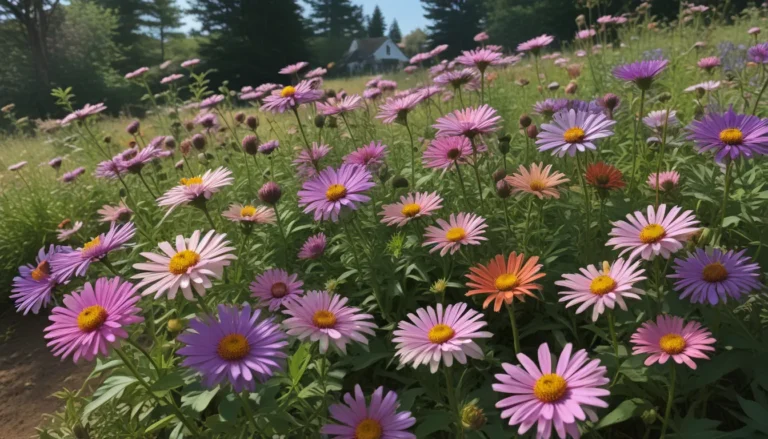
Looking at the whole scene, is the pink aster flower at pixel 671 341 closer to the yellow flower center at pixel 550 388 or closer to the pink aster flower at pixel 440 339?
the yellow flower center at pixel 550 388

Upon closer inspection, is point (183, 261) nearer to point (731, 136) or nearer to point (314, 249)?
point (314, 249)

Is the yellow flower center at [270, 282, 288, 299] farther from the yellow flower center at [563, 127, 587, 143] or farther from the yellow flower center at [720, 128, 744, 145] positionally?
the yellow flower center at [720, 128, 744, 145]

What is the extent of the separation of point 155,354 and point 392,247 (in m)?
0.89

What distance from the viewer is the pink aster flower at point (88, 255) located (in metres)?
1.43

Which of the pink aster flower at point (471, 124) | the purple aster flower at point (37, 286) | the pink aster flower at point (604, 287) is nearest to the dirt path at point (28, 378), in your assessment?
the purple aster flower at point (37, 286)

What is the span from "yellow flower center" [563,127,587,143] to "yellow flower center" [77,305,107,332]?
4.55ft

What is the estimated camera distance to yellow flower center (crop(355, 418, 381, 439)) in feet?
3.57

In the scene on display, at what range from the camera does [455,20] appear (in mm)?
38062

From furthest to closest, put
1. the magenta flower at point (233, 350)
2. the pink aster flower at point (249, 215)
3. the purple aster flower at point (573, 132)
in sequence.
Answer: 1. the pink aster flower at point (249, 215)
2. the purple aster flower at point (573, 132)
3. the magenta flower at point (233, 350)

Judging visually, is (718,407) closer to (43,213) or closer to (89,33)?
(43,213)

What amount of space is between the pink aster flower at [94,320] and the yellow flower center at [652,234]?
1271mm

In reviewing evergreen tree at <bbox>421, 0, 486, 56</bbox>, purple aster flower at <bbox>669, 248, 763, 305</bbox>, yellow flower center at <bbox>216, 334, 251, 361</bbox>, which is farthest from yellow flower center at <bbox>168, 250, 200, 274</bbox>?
evergreen tree at <bbox>421, 0, 486, 56</bbox>

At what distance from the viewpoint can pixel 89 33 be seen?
80.8 feet

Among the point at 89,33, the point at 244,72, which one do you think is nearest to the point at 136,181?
the point at 244,72
